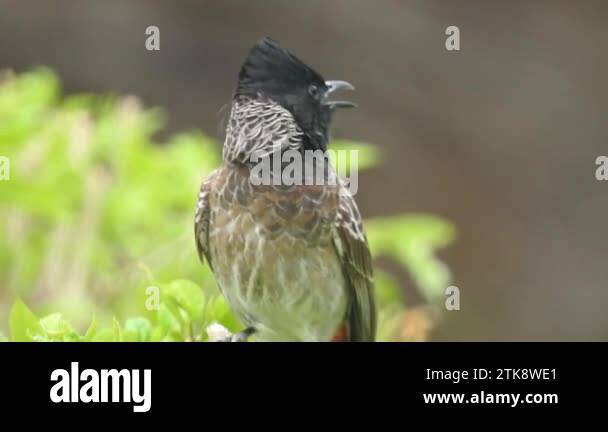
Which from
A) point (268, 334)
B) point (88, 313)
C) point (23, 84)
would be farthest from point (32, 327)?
point (23, 84)

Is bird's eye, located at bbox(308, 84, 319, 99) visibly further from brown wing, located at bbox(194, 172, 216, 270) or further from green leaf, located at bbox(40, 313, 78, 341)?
green leaf, located at bbox(40, 313, 78, 341)

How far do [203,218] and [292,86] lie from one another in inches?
15.2

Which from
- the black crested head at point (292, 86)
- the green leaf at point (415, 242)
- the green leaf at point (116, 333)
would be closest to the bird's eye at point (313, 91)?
the black crested head at point (292, 86)

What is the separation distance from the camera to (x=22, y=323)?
5.58 feet

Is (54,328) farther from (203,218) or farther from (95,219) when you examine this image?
(95,219)

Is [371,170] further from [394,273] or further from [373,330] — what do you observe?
[373,330]

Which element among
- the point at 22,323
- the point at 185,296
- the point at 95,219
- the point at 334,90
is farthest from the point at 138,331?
the point at 95,219

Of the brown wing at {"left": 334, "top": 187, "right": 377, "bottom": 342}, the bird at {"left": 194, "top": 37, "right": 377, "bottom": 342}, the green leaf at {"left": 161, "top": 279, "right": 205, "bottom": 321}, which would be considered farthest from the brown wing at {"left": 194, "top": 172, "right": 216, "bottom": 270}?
the green leaf at {"left": 161, "top": 279, "right": 205, "bottom": 321}

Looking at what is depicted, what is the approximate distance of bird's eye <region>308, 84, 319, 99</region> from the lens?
2031 mm

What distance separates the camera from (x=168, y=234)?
2.88 metres

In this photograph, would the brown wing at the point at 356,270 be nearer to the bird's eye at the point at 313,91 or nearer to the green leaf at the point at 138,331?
the bird's eye at the point at 313,91

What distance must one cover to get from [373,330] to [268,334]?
0.23 metres

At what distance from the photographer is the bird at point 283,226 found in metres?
1.99

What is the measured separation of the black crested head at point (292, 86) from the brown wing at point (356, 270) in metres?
0.25
